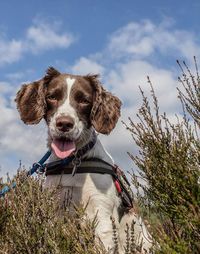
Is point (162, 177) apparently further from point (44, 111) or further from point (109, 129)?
point (44, 111)

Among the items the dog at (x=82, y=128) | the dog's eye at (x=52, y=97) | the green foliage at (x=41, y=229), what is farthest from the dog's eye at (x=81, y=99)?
the green foliage at (x=41, y=229)

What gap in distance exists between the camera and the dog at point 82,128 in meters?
4.87

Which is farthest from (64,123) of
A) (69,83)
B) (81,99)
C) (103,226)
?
(103,226)

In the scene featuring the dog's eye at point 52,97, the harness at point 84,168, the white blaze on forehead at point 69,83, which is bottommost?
the harness at point 84,168

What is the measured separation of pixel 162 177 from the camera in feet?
13.4

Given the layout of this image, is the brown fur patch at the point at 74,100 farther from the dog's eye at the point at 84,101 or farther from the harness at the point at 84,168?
the harness at the point at 84,168

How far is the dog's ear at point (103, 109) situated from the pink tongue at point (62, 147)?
0.56 metres

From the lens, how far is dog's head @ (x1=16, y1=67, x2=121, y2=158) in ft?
16.0

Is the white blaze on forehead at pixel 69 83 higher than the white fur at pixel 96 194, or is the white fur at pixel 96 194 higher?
the white blaze on forehead at pixel 69 83

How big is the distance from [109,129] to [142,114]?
3.33 ft

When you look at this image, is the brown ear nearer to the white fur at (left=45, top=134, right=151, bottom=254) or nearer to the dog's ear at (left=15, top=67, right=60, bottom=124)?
the dog's ear at (left=15, top=67, right=60, bottom=124)

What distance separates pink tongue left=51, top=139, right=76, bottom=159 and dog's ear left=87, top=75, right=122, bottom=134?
22.1 inches

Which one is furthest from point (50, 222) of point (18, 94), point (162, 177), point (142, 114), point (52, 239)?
point (18, 94)

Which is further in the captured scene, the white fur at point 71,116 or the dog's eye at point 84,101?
the dog's eye at point 84,101
